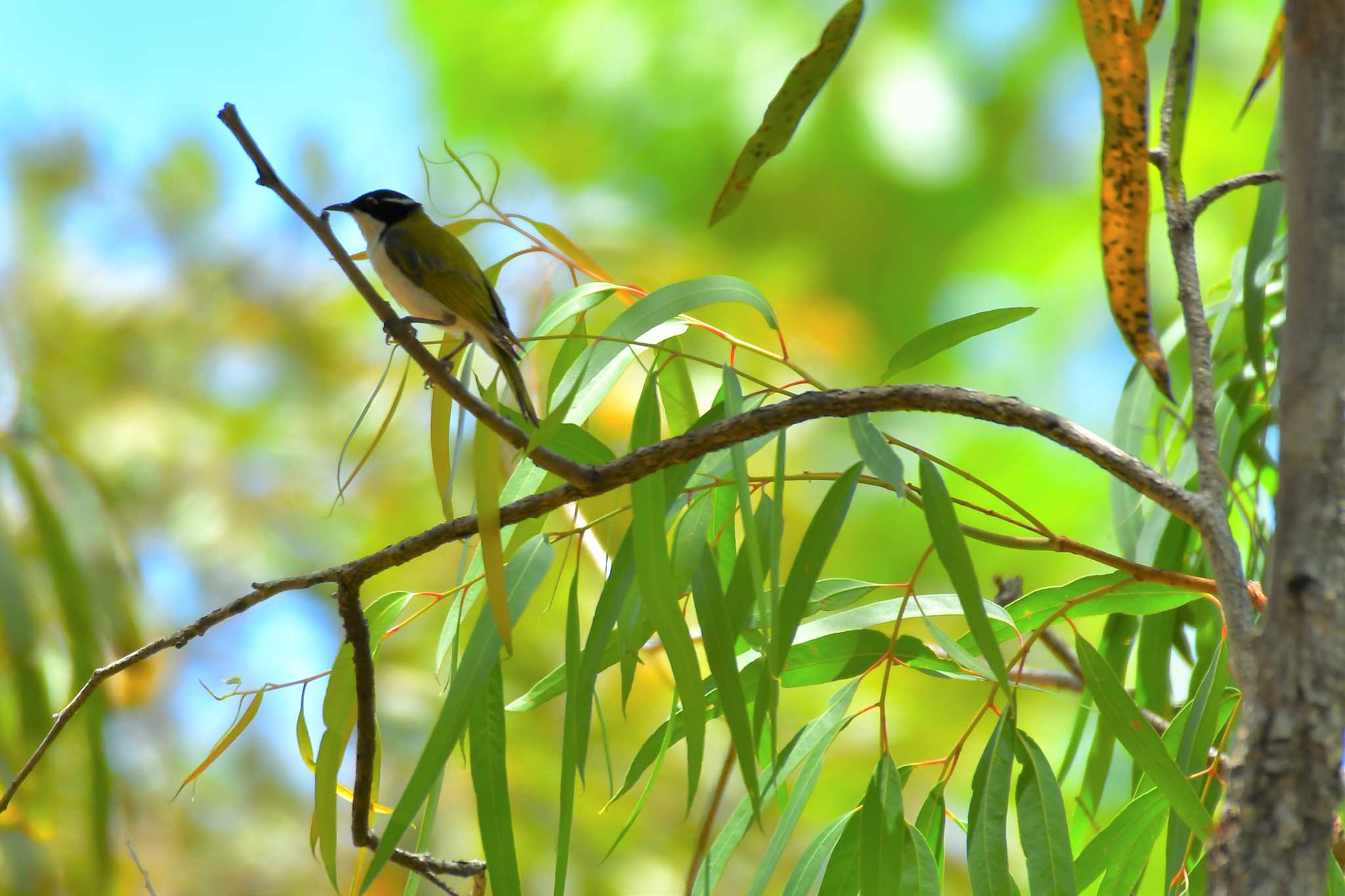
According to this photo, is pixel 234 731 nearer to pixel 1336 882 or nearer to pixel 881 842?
pixel 881 842

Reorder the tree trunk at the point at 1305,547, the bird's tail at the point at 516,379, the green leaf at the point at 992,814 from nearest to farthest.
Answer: the tree trunk at the point at 1305,547 < the green leaf at the point at 992,814 < the bird's tail at the point at 516,379

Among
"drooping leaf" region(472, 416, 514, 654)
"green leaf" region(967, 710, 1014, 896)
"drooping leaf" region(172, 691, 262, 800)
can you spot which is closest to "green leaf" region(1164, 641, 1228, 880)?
"green leaf" region(967, 710, 1014, 896)

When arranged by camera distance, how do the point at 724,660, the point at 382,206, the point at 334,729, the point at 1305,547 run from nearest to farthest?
1. the point at 1305,547
2. the point at 724,660
3. the point at 334,729
4. the point at 382,206

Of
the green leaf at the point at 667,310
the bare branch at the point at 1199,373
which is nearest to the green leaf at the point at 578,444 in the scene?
the green leaf at the point at 667,310

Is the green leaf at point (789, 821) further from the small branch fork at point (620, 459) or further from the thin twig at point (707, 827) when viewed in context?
the small branch fork at point (620, 459)

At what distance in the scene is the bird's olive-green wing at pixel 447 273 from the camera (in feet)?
3.60

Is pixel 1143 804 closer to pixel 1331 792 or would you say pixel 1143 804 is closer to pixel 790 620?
pixel 790 620

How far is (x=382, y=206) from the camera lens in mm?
1521

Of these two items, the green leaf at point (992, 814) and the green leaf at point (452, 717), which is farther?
the green leaf at point (992, 814)

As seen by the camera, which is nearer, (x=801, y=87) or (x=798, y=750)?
(x=801, y=87)

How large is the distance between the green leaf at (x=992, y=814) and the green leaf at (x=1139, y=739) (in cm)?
6

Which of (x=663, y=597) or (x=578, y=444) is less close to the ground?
(x=578, y=444)

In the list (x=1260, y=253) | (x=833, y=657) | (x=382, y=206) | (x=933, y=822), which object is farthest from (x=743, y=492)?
(x=382, y=206)

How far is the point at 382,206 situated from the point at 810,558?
1.11 metres
